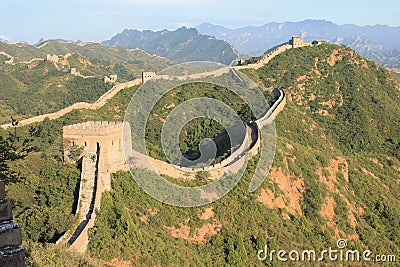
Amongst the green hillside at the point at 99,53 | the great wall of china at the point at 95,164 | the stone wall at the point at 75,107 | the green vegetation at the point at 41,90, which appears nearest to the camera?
the great wall of china at the point at 95,164

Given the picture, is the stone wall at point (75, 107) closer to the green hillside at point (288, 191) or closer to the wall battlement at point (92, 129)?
the green hillside at point (288, 191)

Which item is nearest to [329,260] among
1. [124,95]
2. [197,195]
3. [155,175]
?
[197,195]

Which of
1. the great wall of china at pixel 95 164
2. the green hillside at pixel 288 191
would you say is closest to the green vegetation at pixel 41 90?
the green hillside at pixel 288 191

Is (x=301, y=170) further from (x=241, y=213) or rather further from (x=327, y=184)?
(x=241, y=213)
